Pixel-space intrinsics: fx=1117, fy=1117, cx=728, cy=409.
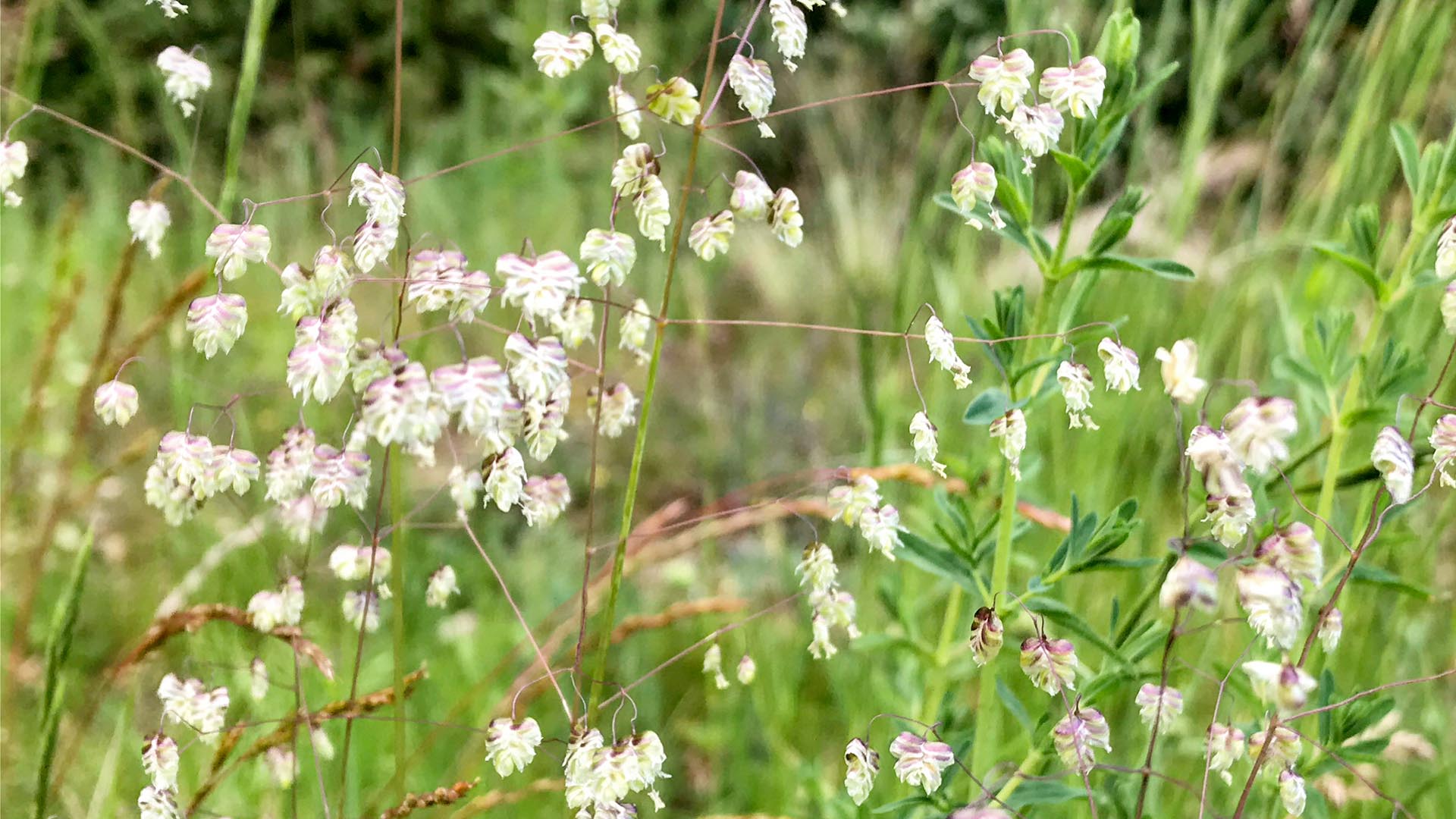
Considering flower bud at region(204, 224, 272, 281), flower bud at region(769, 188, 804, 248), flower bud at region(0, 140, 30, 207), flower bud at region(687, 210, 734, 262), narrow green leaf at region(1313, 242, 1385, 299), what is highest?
flower bud at region(0, 140, 30, 207)

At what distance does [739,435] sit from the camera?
9.02ft

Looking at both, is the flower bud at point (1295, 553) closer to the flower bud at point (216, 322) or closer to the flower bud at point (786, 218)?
the flower bud at point (786, 218)

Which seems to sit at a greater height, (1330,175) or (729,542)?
(1330,175)

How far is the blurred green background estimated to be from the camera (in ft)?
4.40

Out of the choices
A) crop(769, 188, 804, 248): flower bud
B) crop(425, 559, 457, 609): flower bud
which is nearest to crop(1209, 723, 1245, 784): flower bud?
crop(769, 188, 804, 248): flower bud

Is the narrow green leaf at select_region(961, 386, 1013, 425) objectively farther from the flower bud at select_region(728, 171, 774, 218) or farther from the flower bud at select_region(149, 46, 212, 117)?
the flower bud at select_region(149, 46, 212, 117)

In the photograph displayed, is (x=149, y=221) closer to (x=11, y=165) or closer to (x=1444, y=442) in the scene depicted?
(x=11, y=165)

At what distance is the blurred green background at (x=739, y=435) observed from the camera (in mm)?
1341

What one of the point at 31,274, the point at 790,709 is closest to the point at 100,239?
the point at 31,274

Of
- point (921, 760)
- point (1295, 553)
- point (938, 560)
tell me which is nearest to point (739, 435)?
point (938, 560)

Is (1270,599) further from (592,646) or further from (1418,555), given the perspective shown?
(592,646)

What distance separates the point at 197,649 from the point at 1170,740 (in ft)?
3.99

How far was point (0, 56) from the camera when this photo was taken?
3098 millimetres

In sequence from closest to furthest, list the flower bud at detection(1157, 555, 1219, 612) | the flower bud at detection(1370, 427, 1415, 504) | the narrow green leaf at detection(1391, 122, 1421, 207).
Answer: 1. the flower bud at detection(1157, 555, 1219, 612)
2. the flower bud at detection(1370, 427, 1415, 504)
3. the narrow green leaf at detection(1391, 122, 1421, 207)
